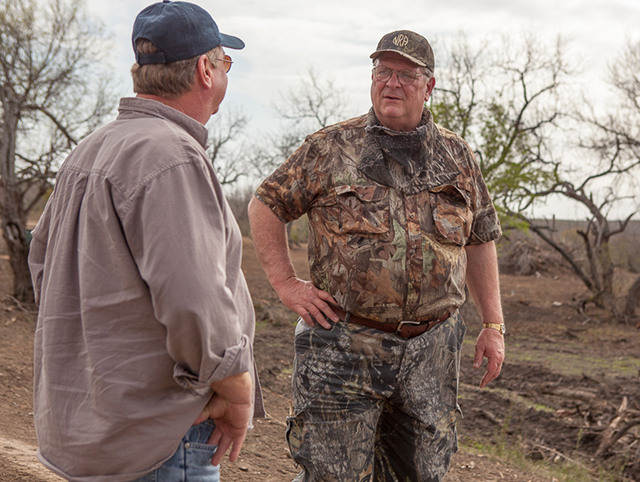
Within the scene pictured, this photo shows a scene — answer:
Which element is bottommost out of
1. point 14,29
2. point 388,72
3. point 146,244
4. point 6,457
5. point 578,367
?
point 578,367

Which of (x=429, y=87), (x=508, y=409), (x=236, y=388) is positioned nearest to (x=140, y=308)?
(x=236, y=388)

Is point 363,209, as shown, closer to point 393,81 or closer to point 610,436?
point 393,81

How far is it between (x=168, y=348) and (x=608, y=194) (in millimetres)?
18127

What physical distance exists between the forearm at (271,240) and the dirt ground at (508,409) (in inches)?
71.2

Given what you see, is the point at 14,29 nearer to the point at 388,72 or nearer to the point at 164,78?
the point at 388,72

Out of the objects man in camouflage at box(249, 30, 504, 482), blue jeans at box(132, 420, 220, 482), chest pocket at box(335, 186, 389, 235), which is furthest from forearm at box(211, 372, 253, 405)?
chest pocket at box(335, 186, 389, 235)

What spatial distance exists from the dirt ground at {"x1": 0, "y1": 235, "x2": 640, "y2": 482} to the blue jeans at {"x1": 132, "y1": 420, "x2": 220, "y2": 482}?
219cm

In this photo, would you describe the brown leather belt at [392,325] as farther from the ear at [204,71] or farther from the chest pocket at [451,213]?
the ear at [204,71]

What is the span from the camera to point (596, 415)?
6.77 metres

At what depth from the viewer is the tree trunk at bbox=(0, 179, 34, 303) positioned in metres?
10.1

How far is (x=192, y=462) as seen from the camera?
1728 mm

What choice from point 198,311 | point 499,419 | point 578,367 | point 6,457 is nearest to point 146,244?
point 198,311

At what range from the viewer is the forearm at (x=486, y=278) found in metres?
3.22

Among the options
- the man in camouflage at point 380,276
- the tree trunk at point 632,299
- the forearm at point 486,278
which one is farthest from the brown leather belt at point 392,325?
the tree trunk at point 632,299
